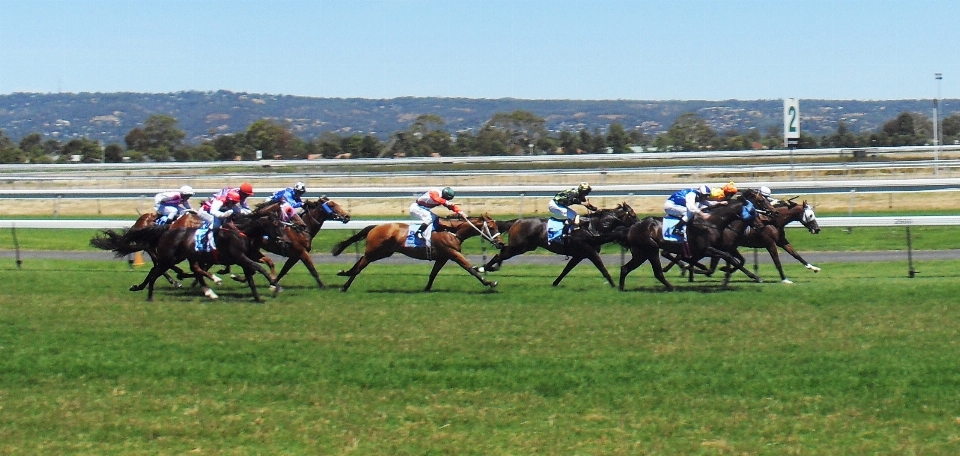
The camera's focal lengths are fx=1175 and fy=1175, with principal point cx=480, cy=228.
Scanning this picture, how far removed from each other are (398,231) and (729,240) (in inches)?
186

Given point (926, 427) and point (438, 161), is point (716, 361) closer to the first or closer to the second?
point (926, 427)

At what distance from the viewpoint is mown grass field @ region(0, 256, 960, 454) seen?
792 cm

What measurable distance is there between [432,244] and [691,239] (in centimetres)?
364

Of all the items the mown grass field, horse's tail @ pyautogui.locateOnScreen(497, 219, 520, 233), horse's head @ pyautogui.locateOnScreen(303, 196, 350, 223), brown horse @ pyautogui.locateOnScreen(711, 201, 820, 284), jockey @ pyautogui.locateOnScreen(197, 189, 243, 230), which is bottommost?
the mown grass field

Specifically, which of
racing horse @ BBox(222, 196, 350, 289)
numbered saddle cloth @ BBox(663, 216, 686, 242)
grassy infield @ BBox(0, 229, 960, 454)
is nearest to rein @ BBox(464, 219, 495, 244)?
grassy infield @ BBox(0, 229, 960, 454)

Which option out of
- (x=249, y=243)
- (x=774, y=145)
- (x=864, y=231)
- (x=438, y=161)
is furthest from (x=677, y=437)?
(x=774, y=145)

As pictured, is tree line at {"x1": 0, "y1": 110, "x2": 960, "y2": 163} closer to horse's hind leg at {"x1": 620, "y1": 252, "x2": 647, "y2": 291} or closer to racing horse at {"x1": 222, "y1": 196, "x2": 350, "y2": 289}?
racing horse at {"x1": 222, "y1": 196, "x2": 350, "y2": 289}

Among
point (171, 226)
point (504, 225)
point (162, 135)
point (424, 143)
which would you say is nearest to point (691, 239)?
point (504, 225)

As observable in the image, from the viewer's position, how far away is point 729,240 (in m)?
16.7

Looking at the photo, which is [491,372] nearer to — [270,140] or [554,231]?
[554,231]

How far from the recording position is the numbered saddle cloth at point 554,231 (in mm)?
17219

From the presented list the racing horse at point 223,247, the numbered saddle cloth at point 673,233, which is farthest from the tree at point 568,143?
the racing horse at point 223,247

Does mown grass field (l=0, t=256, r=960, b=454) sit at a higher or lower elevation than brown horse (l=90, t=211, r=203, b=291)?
lower

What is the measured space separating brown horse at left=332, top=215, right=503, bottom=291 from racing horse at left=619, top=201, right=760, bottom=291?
209cm
